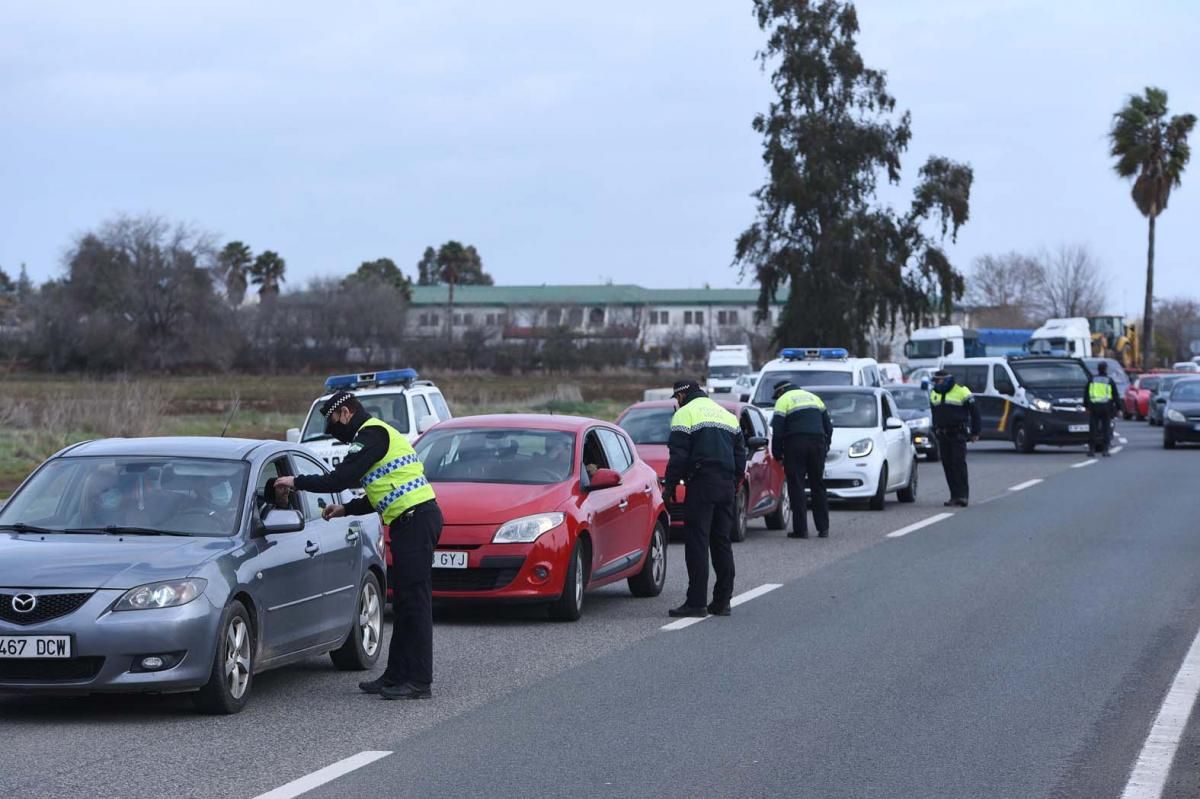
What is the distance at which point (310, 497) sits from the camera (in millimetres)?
10242

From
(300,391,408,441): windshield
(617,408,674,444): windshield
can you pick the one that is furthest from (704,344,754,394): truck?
(617,408,674,444): windshield

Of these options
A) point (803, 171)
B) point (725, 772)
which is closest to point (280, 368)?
point (803, 171)

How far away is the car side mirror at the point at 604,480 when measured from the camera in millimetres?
12945

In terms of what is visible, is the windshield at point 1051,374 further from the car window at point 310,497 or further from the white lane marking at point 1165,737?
the car window at point 310,497

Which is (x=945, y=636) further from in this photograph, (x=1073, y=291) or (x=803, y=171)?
(x=1073, y=291)

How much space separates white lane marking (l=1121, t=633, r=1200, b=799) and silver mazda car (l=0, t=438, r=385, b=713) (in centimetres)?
430

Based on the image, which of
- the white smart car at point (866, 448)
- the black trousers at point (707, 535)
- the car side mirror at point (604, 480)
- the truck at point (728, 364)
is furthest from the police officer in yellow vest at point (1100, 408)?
the car side mirror at point (604, 480)

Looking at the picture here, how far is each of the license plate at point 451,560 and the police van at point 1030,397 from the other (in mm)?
27808

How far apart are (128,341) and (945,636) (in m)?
71.6

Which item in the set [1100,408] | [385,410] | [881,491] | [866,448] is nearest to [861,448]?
[866,448]

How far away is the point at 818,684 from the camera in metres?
10.1

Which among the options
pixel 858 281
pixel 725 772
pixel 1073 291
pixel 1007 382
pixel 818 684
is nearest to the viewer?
pixel 725 772

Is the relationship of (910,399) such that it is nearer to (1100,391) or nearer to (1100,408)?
(1100,391)

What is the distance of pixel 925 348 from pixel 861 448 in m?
40.3
